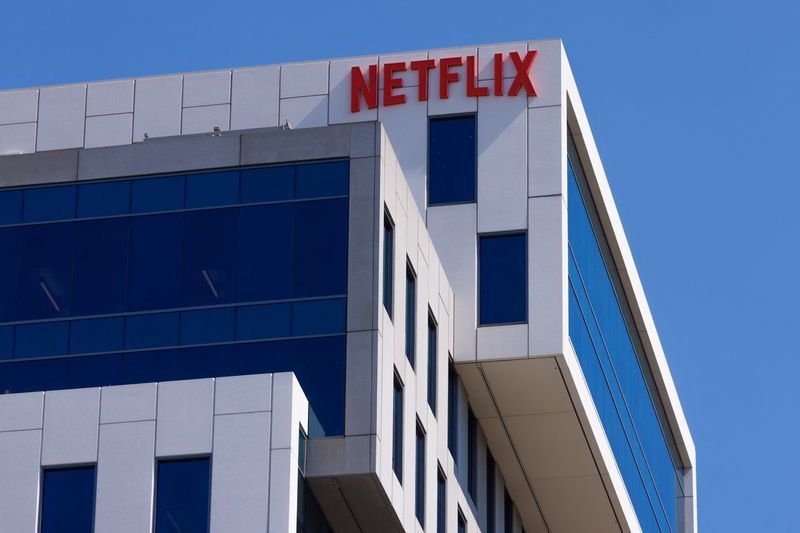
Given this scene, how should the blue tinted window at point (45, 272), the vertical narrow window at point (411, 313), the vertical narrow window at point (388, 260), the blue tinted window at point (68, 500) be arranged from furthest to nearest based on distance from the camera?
1. the vertical narrow window at point (411, 313)
2. the vertical narrow window at point (388, 260)
3. the blue tinted window at point (45, 272)
4. the blue tinted window at point (68, 500)

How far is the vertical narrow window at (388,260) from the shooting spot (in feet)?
163

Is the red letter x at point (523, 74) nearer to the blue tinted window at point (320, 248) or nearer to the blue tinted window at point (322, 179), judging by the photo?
the blue tinted window at point (322, 179)

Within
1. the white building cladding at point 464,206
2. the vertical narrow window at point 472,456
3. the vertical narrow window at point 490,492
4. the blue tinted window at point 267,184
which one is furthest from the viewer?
the vertical narrow window at point 490,492

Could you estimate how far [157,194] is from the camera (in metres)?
50.5

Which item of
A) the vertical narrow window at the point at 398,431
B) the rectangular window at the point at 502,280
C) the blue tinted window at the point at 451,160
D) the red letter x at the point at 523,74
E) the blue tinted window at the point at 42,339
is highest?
the red letter x at the point at 523,74

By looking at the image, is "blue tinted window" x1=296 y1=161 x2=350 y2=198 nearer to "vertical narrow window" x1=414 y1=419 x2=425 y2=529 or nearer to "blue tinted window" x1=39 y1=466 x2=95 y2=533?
"vertical narrow window" x1=414 y1=419 x2=425 y2=529

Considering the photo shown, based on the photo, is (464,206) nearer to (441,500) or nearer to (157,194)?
(441,500)

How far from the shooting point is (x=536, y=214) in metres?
58.5

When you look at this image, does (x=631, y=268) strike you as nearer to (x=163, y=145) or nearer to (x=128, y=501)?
(x=163, y=145)

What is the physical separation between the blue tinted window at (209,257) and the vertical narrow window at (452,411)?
992 cm

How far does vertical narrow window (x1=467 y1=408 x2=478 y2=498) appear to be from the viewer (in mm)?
59781

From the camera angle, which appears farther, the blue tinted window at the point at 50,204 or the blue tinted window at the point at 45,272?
the blue tinted window at the point at 50,204

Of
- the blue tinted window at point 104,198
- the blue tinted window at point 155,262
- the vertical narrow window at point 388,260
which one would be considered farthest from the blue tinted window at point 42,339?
the vertical narrow window at point 388,260

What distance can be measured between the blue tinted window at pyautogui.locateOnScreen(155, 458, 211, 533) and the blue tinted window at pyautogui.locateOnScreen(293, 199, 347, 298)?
6161 mm
